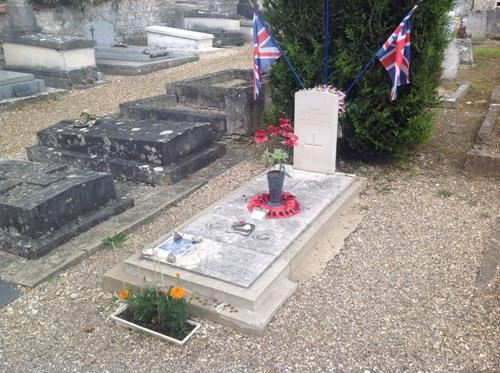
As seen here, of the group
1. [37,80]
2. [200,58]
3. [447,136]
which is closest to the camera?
[447,136]

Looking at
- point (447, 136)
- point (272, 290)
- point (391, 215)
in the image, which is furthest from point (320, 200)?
point (447, 136)

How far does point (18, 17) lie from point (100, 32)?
340 centimetres

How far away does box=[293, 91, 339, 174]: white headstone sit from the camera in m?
5.27

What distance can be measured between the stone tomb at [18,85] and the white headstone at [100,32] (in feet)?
15.0

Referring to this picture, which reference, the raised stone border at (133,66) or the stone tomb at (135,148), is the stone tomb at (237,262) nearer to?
the stone tomb at (135,148)

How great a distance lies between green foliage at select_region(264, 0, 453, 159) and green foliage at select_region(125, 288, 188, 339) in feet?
11.2

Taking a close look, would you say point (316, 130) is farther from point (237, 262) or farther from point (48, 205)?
point (48, 205)

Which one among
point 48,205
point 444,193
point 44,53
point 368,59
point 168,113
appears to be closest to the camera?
point 48,205

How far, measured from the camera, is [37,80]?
1045 cm

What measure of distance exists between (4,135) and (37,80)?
2788 mm

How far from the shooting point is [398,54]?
16.5 feet

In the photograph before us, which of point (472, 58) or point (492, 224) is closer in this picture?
point (492, 224)

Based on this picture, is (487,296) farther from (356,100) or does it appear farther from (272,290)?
(356,100)

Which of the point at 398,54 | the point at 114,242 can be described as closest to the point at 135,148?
the point at 114,242
